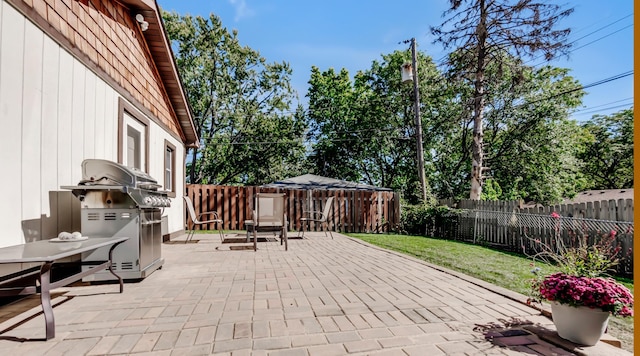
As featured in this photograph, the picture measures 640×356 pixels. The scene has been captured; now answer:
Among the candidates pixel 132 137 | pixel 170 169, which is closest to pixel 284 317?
pixel 132 137

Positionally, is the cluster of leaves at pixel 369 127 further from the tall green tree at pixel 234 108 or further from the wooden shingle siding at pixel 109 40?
the wooden shingle siding at pixel 109 40

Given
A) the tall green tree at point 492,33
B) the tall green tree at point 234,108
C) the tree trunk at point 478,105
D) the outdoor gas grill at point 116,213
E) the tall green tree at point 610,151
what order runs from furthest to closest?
the tall green tree at point 610,151
the tall green tree at point 234,108
the tree trunk at point 478,105
the tall green tree at point 492,33
the outdoor gas grill at point 116,213

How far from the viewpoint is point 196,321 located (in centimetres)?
231

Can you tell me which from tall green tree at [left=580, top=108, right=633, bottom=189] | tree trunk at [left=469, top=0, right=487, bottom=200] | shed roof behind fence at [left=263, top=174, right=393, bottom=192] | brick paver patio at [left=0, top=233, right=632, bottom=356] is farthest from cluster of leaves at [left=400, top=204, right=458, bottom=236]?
tall green tree at [left=580, top=108, right=633, bottom=189]

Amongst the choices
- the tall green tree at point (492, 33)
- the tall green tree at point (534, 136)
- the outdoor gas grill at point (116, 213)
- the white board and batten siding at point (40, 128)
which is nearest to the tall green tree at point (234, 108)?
the tall green tree at point (534, 136)

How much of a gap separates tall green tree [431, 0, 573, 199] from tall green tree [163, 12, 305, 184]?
12.4 meters

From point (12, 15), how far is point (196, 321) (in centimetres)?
306

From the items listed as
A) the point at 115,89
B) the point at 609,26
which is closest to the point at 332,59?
the point at 609,26

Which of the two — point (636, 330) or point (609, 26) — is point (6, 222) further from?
point (609, 26)

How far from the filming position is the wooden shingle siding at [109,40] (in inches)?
132

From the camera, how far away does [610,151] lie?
2462cm

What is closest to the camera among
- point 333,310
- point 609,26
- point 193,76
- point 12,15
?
point 333,310

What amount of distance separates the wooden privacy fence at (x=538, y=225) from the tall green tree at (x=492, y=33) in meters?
2.15

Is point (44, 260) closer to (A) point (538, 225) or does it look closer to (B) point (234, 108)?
(A) point (538, 225)
